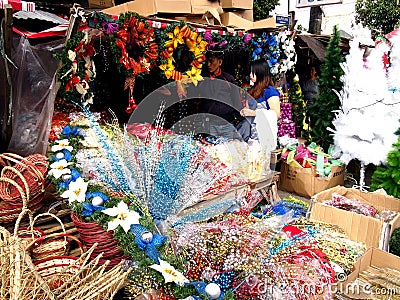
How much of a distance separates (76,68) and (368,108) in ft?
11.5

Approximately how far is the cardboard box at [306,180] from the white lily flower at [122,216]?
3427 millimetres

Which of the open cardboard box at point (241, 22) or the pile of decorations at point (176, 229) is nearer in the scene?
the pile of decorations at point (176, 229)

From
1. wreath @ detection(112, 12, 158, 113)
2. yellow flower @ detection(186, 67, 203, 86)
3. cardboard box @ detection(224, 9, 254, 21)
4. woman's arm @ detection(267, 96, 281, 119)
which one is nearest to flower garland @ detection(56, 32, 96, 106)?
wreath @ detection(112, 12, 158, 113)

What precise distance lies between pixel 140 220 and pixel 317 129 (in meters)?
4.36

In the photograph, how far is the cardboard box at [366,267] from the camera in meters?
2.28

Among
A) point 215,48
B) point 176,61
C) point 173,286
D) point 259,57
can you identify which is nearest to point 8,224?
point 173,286

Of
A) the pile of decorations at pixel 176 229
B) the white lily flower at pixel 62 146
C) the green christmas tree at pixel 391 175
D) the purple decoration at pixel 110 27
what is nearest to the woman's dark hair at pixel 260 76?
the green christmas tree at pixel 391 175

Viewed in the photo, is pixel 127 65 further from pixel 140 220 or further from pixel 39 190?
pixel 140 220

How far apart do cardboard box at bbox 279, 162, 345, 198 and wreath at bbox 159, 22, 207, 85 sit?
1.77 meters

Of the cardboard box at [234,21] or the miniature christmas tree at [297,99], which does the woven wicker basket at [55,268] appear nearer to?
the cardboard box at [234,21]

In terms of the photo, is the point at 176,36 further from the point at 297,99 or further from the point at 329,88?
the point at 297,99

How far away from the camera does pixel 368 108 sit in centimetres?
470

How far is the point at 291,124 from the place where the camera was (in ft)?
21.7

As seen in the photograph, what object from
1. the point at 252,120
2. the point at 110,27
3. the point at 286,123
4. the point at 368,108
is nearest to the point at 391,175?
the point at 368,108
